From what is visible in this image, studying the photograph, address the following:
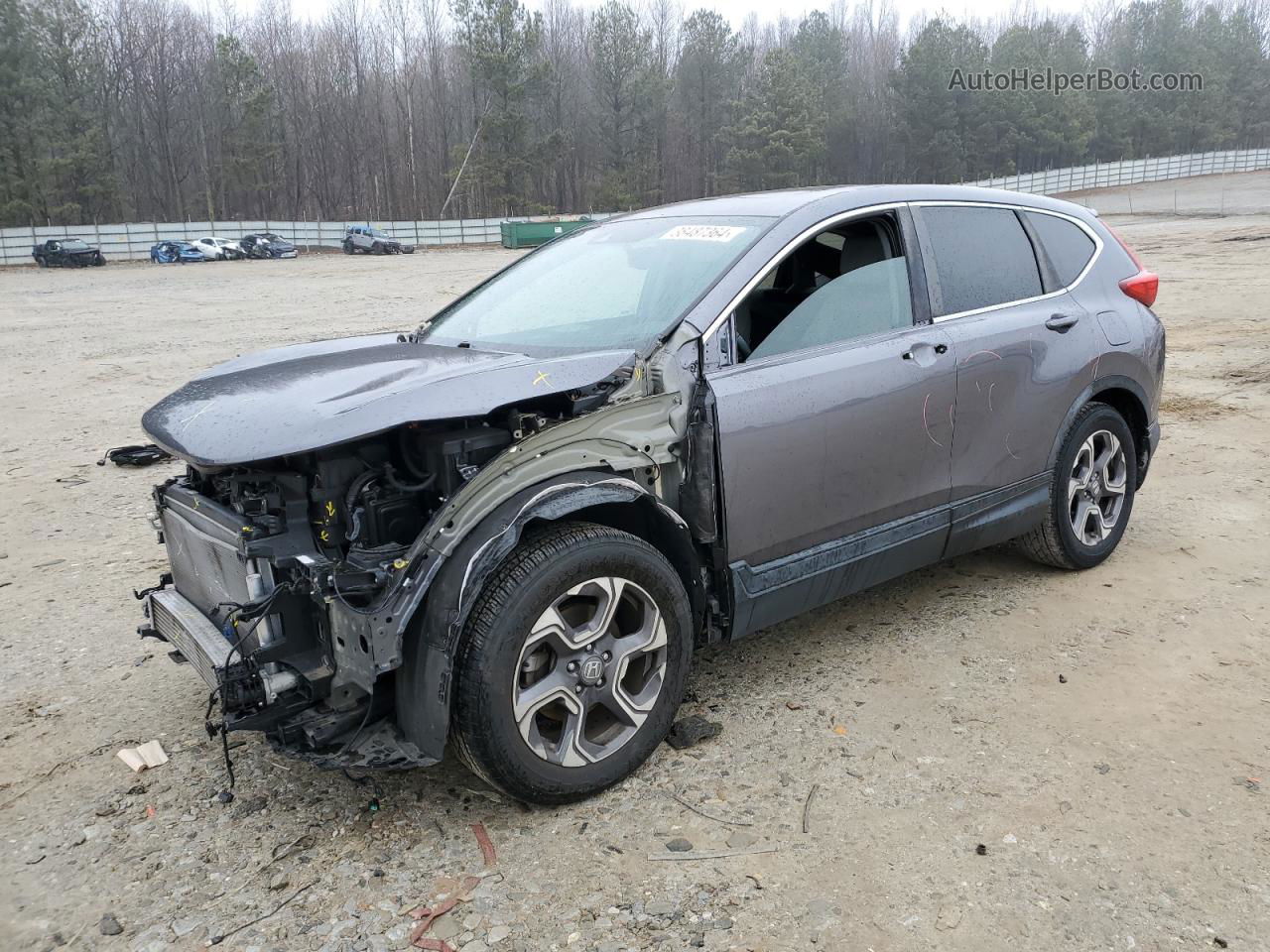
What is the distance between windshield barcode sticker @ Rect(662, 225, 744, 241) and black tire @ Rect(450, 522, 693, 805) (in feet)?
4.29

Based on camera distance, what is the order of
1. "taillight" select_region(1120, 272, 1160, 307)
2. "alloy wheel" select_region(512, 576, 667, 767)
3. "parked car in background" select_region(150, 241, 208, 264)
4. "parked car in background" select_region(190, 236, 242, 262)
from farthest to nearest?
"parked car in background" select_region(190, 236, 242, 262) < "parked car in background" select_region(150, 241, 208, 264) < "taillight" select_region(1120, 272, 1160, 307) < "alloy wheel" select_region(512, 576, 667, 767)

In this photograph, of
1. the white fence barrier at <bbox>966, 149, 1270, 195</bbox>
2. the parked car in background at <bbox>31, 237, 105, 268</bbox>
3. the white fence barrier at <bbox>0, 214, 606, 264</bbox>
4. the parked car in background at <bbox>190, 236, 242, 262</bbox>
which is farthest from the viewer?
the white fence barrier at <bbox>966, 149, 1270, 195</bbox>

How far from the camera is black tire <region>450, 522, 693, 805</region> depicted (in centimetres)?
273

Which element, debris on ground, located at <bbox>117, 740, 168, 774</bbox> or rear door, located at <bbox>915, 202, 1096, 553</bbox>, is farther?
rear door, located at <bbox>915, 202, 1096, 553</bbox>

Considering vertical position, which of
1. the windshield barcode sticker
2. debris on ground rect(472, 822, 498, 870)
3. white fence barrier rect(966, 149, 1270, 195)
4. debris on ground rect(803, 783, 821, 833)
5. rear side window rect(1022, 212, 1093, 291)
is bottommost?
debris on ground rect(803, 783, 821, 833)

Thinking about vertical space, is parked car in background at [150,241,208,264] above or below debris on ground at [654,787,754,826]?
above

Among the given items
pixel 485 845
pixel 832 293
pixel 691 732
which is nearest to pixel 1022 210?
pixel 832 293

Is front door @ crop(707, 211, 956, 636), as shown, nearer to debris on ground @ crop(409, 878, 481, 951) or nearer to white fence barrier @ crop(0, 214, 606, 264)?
debris on ground @ crop(409, 878, 481, 951)

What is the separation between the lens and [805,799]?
9.96ft

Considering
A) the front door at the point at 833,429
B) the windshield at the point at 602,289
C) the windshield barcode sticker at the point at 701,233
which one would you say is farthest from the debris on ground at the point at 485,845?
the windshield barcode sticker at the point at 701,233

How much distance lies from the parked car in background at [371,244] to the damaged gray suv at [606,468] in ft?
148

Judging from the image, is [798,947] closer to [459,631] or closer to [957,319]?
[459,631]

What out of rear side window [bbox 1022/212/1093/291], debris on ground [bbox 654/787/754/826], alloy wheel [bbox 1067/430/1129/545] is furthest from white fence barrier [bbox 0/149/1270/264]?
debris on ground [bbox 654/787/754/826]

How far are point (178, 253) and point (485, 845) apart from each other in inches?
1794
